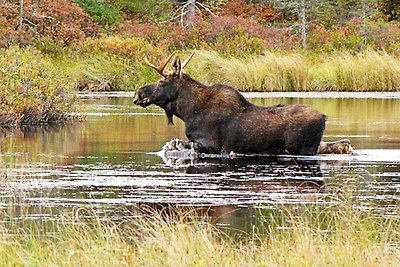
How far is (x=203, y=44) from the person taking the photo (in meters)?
49.1

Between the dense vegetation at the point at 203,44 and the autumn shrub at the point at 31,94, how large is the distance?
0.04m

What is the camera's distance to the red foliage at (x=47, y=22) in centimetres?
4828

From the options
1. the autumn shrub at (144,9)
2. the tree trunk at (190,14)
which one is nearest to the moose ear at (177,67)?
the tree trunk at (190,14)

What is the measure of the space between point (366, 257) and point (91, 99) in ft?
93.9

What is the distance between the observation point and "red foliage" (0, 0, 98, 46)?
48281 millimetres

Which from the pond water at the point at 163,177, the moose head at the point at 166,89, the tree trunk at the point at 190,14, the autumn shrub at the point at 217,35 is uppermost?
the tree trunk at the point at 190,14

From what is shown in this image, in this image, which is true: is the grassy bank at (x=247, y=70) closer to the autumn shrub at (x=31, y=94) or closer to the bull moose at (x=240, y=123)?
the autumn shrub at (x=31, y=94)

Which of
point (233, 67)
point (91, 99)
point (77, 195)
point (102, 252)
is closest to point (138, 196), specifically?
point (77, 195)

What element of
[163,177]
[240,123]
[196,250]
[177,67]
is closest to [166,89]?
[177,67]

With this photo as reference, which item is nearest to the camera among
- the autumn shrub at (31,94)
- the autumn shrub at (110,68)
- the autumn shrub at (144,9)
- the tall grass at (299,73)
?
the autumn shrub at (31,94)

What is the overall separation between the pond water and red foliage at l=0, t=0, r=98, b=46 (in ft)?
76.4

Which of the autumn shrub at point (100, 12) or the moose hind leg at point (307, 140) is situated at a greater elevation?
the autumn shrub at point (100, 12)

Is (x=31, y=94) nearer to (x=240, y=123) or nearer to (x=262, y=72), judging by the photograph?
(x=240, y=123)

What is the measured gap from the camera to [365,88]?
40.8m
